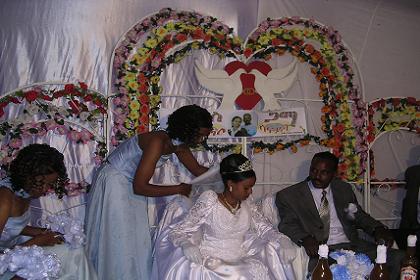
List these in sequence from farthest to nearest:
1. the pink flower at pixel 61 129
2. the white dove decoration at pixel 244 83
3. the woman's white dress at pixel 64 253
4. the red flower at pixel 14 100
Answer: the white dove decoration at pixel 244 83 < the pink flower at pixel 61 129 < the red flower at pixel 14 100 < the woman's white dress at pixel 64 253

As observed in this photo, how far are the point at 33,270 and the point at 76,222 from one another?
540mm

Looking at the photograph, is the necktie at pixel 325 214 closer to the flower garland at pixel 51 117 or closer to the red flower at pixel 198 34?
the red flower at pixel 198 34

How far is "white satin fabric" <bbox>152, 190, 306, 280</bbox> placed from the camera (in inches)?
137

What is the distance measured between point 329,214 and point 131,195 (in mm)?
1692

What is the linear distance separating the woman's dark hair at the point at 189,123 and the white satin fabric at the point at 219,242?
0.44 meters

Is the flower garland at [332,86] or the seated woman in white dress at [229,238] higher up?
the flower garland at [332,86]

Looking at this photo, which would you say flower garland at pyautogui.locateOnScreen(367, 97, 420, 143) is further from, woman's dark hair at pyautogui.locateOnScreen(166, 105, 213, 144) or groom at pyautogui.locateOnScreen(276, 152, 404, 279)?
woman's dark hair at pyautogui.locateOnScreen(166, 105, 213, 144)

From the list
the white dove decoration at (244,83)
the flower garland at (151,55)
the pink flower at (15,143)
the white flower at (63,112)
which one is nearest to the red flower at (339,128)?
the white dove decoration at (244,83)

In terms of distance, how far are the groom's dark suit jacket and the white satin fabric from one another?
411mm

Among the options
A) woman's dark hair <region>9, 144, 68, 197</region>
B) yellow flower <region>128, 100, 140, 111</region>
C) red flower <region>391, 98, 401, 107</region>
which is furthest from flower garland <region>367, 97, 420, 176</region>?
woman's dark hair <region>9, 144, 68, 197</region>

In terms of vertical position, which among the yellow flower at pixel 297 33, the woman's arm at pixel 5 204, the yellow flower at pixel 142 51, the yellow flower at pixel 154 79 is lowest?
the woman's arm at pixel 5 204

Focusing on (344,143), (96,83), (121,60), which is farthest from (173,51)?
(344,143)

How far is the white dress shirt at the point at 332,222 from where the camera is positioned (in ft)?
14.5

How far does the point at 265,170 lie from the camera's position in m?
5.54
